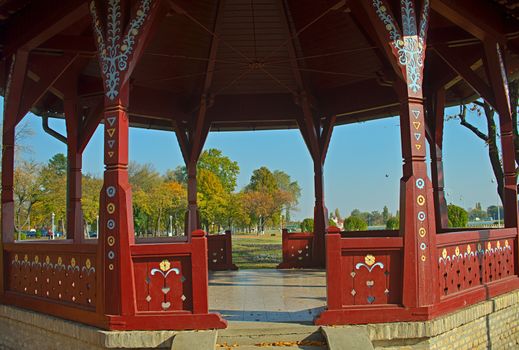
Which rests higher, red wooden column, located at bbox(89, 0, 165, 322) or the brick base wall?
red wooden column, located at bbox(89, 0, 165, 322)

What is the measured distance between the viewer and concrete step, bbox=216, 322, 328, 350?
5.23 metres

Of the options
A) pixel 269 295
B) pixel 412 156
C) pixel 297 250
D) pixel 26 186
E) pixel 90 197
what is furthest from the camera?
pixel 90 197

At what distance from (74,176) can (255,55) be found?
14.9ft

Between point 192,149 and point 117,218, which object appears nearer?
point 117,218

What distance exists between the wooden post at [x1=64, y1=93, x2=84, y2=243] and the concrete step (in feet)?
18.4

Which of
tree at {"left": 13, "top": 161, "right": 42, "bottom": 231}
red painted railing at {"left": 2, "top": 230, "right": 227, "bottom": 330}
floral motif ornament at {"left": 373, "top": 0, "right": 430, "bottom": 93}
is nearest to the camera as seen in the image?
red painted railing at {"left": 2, "top": 230, "right": 227, "bottom": 330}

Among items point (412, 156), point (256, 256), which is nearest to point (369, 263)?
point (412, 156)

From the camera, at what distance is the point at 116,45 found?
5.72 m

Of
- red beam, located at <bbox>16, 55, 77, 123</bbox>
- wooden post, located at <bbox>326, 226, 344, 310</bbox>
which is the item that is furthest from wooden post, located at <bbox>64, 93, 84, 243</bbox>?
wooden post, located at <bbox>326, 226, 344, 310</bbox>

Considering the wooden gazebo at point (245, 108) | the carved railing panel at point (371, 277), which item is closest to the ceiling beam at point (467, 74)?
the wooden gazebo at point (245, 108)

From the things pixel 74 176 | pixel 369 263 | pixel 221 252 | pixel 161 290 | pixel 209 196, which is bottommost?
pixel 221 252

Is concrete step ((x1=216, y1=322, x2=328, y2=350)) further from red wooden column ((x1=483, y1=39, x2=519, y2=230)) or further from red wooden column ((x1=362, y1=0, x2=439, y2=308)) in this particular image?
red wooden column ((x1=483, y1=39, x2=519, y2=230))

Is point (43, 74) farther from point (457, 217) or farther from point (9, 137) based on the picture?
point (457, 217)

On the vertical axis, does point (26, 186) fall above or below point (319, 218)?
above
